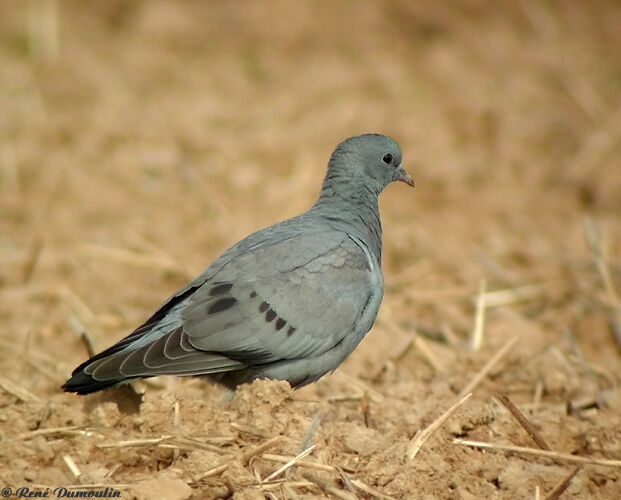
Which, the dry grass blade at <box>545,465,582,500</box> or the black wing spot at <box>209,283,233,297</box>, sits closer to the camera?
the dry grass blade at <box>545,465,582,500</box>

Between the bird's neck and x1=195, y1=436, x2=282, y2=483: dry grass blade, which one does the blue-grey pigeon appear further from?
x1=195, y1=436, x2=282, y2=483: dry grass blade

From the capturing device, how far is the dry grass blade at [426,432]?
4.41 metres

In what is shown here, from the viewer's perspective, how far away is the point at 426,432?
4508mm

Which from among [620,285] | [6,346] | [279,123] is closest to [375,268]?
[6,346]

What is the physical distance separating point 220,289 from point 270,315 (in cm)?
29

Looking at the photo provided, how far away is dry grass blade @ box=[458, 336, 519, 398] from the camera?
558cm

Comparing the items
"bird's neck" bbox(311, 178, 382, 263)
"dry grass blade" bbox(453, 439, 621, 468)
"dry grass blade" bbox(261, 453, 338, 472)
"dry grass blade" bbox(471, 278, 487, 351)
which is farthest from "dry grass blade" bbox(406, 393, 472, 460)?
"dry grass blade" bbox(471, 278, 487, 351)

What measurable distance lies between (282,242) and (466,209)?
4625mm

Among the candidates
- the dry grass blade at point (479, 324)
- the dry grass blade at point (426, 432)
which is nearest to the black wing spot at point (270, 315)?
Result: the dry grass blade at point (426, 432)

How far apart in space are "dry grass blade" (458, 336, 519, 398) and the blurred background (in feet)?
0.38

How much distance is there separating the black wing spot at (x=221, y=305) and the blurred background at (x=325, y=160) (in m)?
0.84

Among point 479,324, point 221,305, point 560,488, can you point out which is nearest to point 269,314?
point 221,305

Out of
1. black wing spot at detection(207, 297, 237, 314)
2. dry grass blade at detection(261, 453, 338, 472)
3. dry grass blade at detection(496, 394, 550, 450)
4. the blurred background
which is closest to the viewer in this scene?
dry grass blade at detection(261, 453, 338, 472)

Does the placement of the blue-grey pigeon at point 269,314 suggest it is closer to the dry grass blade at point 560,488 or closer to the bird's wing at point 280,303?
the bird's wing at point 280,303
